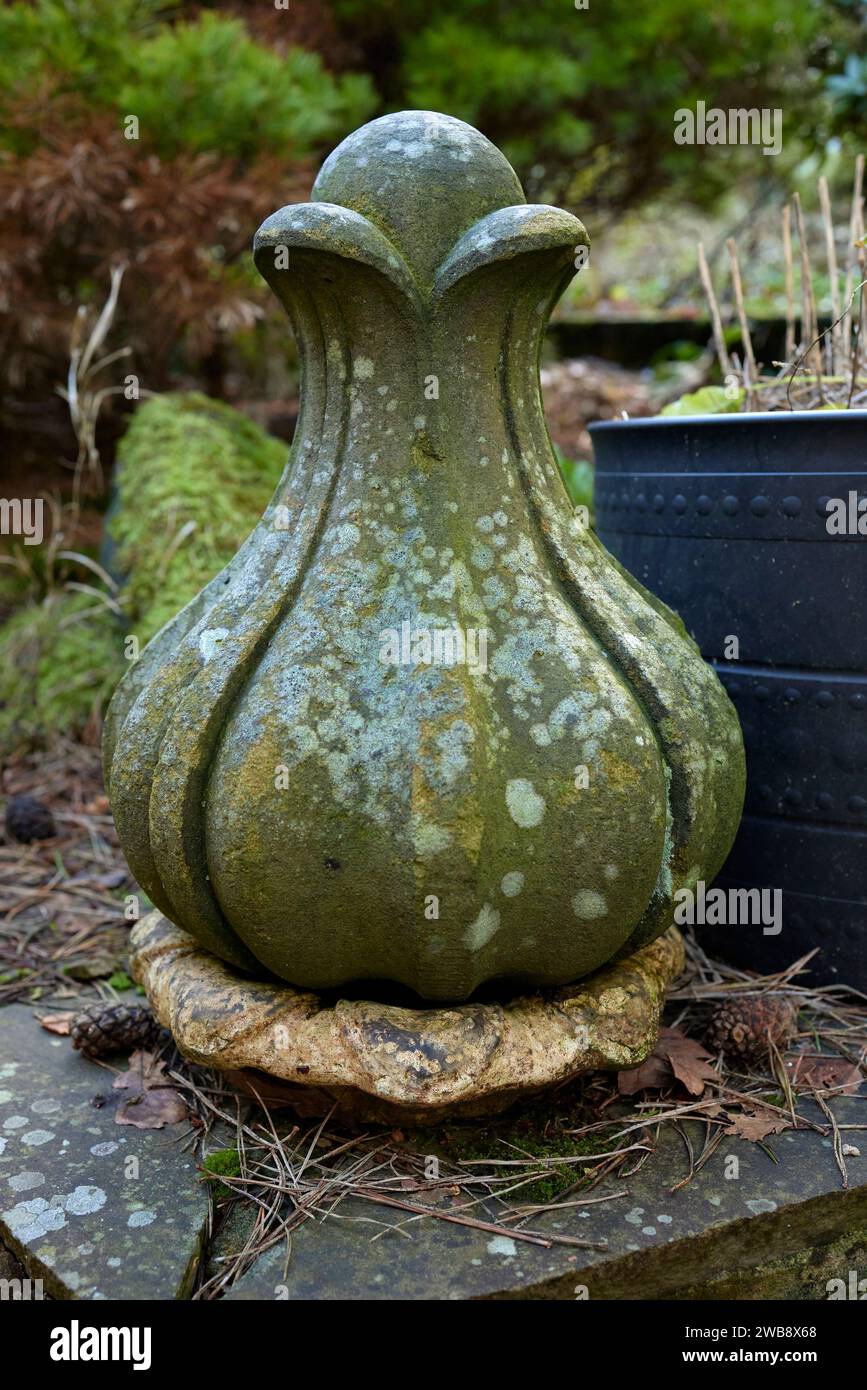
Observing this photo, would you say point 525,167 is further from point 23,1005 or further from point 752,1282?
point 752,1282

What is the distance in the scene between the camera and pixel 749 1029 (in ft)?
6.81

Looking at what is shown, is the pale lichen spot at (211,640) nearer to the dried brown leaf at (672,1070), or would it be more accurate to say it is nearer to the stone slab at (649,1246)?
the stone slab at (649,1246)

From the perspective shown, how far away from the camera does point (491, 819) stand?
168 cm

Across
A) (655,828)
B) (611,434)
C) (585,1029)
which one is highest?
(611,434)

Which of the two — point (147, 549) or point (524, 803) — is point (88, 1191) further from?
point (147, 549)

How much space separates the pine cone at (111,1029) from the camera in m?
2.10

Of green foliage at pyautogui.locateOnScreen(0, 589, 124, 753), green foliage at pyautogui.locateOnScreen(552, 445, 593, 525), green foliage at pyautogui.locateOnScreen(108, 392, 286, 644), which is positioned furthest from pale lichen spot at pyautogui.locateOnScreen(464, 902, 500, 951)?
green foliage at pyautogui.locateOnScreen(552, 445, 593, 525)

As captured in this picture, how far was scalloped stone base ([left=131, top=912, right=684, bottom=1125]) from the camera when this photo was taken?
1.69 metres

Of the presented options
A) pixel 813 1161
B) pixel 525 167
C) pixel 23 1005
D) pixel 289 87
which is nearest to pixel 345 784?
pixel 813 1161

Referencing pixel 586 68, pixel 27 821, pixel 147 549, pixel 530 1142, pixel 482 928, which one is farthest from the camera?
pixel 586 68

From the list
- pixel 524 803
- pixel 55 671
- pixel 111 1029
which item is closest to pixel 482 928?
pixel 524 803

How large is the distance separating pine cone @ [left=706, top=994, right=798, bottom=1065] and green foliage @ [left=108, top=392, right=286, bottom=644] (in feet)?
6.76

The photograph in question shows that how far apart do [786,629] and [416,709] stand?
3.17ft

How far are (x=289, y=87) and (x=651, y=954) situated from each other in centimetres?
335
